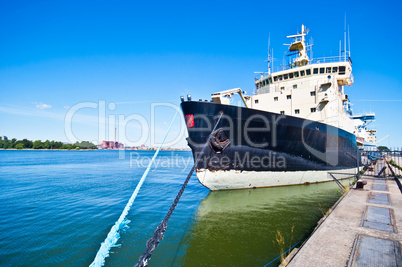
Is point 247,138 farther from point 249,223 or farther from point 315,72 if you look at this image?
point 315,72

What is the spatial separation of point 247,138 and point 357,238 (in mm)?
6971

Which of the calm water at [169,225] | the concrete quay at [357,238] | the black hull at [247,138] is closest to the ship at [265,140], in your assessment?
the black hull at [247,138]

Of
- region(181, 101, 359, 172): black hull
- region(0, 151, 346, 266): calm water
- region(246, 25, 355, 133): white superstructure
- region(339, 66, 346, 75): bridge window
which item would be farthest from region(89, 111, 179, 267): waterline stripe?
region(339, 66, 346, 75): bridge window

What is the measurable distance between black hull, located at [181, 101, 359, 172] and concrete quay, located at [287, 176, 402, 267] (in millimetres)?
4946

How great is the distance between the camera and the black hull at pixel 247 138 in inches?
405

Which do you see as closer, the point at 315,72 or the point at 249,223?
the point at 249,223

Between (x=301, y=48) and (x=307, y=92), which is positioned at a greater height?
(x=301, y=48)

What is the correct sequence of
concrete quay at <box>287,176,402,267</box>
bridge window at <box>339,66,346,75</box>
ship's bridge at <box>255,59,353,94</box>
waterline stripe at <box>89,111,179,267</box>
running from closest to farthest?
concrete quay at <box>287,176,402,267</box> → waterline stripe at <box>89,111,179,267</box> → ship's bridge at <box>255,59,353,94</box> → bridge window at <box>339,66,346,75</box>

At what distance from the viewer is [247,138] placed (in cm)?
1062

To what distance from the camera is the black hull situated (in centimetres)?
1030

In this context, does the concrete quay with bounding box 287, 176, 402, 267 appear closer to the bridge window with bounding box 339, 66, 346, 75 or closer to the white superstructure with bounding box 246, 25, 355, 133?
the white superstructure with bounding box 246, 25, 355, 133

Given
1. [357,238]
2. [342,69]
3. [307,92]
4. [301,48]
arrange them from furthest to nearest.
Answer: [301,48]
[342,69]
[307,92]
[357,238]

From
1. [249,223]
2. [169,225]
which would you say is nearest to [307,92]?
[249,223]

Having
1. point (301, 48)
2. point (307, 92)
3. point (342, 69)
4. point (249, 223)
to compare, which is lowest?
point (249, 223)
